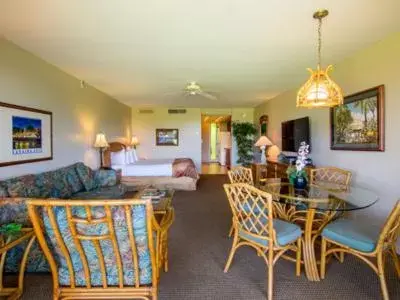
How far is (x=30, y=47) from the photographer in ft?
10.6

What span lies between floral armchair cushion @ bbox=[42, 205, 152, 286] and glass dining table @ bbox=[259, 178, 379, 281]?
128 centimetres

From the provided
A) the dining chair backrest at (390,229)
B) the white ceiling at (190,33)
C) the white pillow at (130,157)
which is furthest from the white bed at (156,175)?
the dining chair backrest at (390,229)

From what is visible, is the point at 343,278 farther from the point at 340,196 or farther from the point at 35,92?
the point at 35,92

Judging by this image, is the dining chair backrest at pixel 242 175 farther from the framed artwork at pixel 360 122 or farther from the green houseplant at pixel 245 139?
the green houseplant at pixel 245 139

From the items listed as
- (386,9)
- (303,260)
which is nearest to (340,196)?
(303,260)

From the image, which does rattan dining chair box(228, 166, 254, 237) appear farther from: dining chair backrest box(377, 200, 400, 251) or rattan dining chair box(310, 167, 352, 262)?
dining chair backrest box(377, 200, 400, 251)

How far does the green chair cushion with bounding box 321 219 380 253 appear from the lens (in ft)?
6.66

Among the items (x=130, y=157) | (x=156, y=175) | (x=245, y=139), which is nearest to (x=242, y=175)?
(x=156, y=175)

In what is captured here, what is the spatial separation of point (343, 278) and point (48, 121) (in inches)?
166

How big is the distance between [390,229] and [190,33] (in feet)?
8.36

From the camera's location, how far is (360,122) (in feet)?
11.4

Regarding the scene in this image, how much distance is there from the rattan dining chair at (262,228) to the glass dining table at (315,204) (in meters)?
0.10

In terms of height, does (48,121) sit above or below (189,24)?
below

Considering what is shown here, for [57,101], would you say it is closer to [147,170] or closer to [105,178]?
[105,178]
